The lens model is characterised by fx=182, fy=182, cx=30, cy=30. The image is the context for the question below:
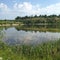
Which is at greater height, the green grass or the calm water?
the green grass

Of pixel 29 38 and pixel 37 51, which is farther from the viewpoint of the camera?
pixel 29 38

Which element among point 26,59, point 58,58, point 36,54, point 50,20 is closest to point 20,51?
point 36,54

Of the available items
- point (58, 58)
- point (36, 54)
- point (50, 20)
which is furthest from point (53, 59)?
point (50, 20)

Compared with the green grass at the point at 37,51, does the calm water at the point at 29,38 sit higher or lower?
lower

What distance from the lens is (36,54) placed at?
11766 millimetres

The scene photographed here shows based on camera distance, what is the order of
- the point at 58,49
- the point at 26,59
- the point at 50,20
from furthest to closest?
the point at 50,20 → the point at 58,49 → the point at 26,59

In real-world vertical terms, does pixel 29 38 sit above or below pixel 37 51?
below

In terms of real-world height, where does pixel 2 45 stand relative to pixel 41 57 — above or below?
above

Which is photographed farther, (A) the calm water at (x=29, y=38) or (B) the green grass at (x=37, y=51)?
(A) the calm water at (x=29, y=38)

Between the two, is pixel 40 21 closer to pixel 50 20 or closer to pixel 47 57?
pixel 50 20

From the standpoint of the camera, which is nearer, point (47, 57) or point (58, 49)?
point (47, 57)

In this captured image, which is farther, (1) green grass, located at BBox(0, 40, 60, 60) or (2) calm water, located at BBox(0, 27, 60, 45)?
(2) calm water, located at BBox(0, 27, 60, 45)

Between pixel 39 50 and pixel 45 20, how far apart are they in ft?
213

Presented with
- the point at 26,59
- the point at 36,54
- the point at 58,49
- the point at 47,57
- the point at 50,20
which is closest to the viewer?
the point at 26,59
